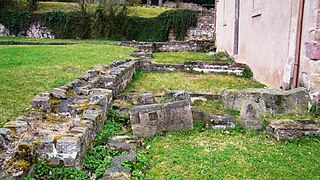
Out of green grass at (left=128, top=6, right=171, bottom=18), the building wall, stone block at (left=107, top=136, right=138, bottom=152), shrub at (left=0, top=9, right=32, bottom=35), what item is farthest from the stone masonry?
shrub at (left=0, top=9, right=32, bottom=35)

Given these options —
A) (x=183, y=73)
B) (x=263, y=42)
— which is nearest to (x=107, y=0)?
(x=183, y=73)

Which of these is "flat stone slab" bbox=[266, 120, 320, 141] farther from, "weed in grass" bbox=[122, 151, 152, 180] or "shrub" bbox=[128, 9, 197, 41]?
"shrub" bbox=[128, 9, 197, 41]

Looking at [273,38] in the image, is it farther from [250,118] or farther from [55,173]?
[55,173]

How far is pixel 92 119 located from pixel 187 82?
5735 mm

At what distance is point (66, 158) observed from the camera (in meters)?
3.52

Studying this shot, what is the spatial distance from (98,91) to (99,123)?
42.8 inches

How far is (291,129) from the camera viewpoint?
488 centimetres

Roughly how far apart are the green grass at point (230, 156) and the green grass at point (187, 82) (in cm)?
350

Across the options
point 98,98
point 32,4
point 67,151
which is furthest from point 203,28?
point 67,151

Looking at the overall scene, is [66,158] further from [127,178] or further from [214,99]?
[214,99]

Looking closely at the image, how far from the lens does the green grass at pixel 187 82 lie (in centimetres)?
883

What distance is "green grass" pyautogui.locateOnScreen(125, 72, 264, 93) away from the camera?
29.0ft

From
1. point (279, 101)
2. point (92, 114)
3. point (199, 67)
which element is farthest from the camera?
point (199, 67)

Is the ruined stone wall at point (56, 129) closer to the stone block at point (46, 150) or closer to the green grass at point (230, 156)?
the stone block at point (46, 150)
